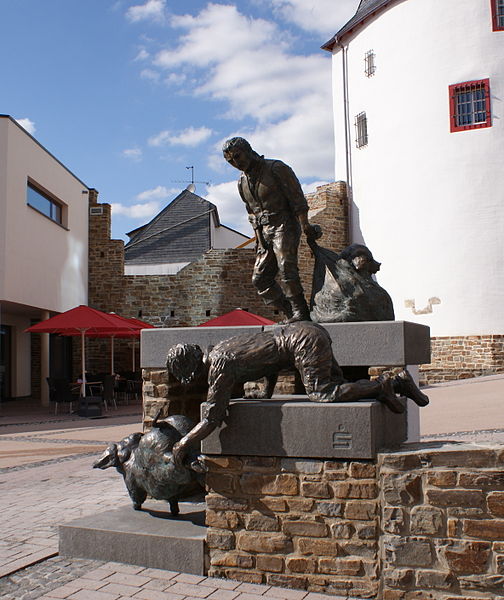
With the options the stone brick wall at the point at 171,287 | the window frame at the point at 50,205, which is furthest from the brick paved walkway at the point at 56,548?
the stone brick wall at the point at 171,287

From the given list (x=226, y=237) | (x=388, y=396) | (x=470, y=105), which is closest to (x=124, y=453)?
(x=388, y=396)

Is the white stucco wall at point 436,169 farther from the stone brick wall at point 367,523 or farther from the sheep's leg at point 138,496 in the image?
the stone brick wall at point 367,523

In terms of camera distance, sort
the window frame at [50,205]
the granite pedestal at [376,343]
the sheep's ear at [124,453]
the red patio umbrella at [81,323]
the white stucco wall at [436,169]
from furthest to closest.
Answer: the white stucco wall at [436,169]
the window frame at [50,205]
the red patio umbrella at [81,323]
the sheep's ear at [124,453]
the granite pedestal at [376,343]

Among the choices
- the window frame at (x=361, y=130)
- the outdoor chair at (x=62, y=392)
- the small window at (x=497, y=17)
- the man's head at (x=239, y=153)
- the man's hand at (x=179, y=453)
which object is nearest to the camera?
the man's hand at (x=179, y=453)

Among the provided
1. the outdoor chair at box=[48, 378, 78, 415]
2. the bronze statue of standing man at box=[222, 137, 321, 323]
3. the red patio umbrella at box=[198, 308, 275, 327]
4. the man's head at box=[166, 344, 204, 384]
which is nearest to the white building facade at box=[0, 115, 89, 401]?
the outdoor chair at box=[48, 378, 78, 415]

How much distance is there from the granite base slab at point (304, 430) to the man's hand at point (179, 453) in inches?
7.8

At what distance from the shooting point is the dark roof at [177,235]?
31.7 m

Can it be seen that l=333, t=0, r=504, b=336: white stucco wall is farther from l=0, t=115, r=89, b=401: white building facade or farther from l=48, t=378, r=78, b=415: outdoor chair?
l=48, t=378, r=78, b=415: outdoor chair

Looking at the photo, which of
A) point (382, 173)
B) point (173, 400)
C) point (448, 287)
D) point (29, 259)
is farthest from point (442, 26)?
point (173, 400)

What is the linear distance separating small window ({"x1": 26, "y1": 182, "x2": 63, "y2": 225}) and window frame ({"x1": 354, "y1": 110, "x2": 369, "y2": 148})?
415 inches

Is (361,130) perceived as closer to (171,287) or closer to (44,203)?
(171,287)

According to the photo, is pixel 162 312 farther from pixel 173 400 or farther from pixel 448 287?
pixel 173 400

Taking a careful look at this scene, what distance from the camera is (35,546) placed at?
4840mm

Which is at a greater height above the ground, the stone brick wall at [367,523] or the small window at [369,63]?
the small window at [369,63]
